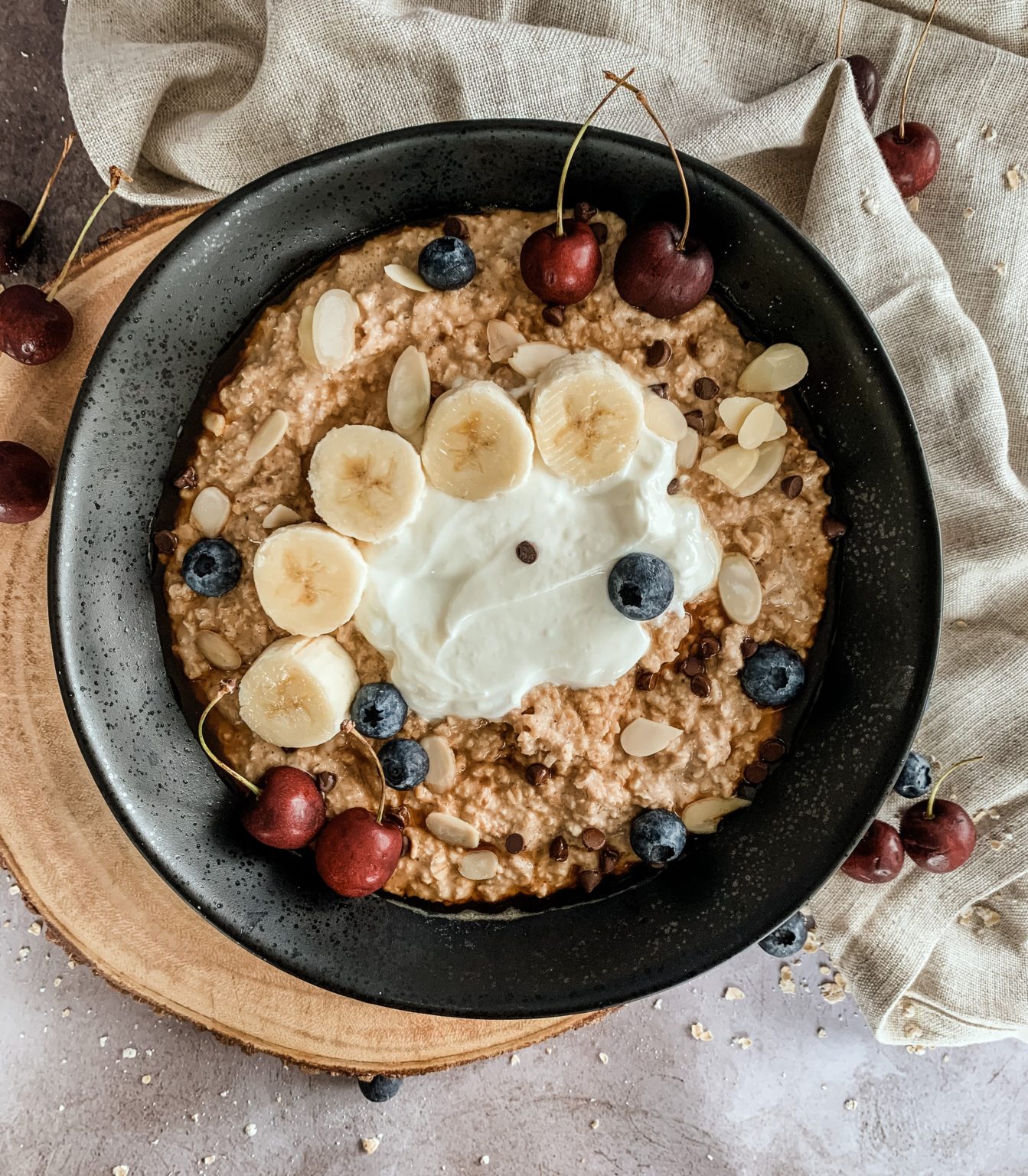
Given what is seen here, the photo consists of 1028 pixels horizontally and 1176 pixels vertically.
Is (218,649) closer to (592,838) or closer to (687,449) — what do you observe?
(592,838)

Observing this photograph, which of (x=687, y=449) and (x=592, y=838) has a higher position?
(x=687, y=449)

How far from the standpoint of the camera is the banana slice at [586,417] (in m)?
2.11

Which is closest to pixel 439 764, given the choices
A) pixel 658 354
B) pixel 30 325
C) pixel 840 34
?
pixel 658 354

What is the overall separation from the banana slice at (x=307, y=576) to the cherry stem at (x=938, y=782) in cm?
156

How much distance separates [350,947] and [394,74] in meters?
2.14

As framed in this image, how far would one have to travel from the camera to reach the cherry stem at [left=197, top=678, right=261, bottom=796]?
2.20 metres

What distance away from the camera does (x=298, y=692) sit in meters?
2.20

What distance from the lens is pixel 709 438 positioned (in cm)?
228

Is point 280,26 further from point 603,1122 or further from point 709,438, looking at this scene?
point 603,1122

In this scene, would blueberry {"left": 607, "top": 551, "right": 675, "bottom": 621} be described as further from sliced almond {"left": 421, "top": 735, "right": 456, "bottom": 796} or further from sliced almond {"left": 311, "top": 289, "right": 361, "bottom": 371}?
sliced almond {"left": 311, "top": 289, "right": 361, "bottom": 371}

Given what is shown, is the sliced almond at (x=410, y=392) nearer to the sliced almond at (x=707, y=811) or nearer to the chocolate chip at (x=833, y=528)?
the chocolate chip at (x=833, y=528)

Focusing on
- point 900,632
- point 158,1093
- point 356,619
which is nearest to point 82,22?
point 356,619

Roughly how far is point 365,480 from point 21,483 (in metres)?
0.89

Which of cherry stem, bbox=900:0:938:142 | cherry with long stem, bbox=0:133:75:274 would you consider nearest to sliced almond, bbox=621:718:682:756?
cherry stem, bbox=900:0:938:142
